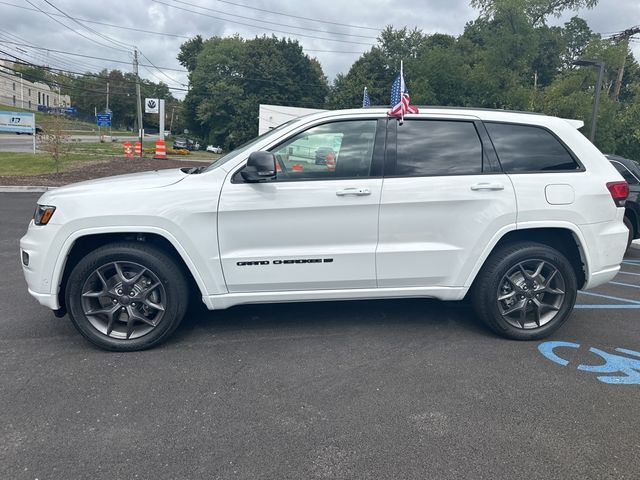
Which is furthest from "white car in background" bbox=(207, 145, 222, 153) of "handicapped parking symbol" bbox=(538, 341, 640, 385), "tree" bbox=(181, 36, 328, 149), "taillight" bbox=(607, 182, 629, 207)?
"handicapped parking symbol" bbox=(538, 341, 640, 385)

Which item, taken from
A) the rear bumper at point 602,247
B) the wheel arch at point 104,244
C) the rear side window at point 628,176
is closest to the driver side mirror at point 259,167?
the wheel arch at point 104,244

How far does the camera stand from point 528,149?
3.96 metres

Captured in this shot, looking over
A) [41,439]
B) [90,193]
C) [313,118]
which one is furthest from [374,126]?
[41,439]

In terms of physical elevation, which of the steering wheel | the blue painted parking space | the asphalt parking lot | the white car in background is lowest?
the asphalt parking lot

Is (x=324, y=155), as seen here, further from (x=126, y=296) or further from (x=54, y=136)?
(x=54, y=136)

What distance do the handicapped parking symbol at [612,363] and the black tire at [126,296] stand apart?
9.80 feet

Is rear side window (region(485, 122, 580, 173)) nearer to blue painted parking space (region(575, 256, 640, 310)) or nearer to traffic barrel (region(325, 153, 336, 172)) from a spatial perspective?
traffic barrel (region(325, 153, 336, 172))

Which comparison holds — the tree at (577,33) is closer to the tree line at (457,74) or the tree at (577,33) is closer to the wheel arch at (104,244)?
the tree line at (457,74)

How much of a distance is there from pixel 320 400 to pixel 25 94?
115 meters

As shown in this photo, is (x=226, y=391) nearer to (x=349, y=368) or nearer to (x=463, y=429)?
→ (x=349, y=368)

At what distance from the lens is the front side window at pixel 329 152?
3688mm

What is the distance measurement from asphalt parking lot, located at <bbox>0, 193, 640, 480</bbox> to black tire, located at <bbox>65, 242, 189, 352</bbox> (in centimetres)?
19

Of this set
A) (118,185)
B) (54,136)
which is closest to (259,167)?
(118,185)

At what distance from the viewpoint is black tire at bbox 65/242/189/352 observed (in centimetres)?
352
